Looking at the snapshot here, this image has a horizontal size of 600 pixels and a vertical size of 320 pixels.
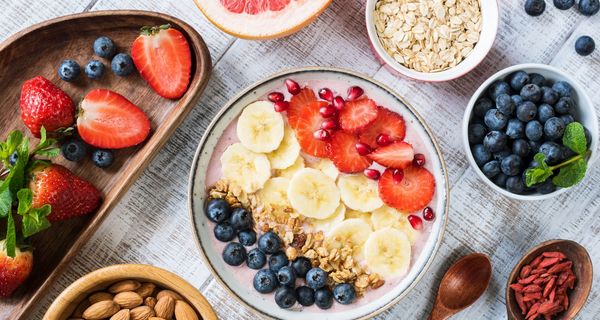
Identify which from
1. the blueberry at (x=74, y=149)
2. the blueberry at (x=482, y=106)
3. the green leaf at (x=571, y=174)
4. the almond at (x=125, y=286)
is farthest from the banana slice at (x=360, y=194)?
the blueberry at (x=74, y=149)

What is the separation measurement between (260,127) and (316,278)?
1.31 ft

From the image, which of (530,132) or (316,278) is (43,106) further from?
(530,132)

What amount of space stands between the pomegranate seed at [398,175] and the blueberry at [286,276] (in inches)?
13.6

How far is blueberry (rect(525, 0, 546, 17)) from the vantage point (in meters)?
1.87

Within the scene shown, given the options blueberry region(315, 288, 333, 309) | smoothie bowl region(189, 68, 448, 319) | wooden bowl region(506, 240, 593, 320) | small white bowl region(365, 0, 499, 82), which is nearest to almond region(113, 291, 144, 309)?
smoothie bowl region(189, 68, 448, 319)

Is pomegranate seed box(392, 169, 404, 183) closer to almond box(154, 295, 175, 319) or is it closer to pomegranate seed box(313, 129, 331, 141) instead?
pomegranate seed box(313, 129, 331, 141)

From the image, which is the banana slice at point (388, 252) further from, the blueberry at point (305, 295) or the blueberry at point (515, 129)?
the blueberry at point (515, 129)

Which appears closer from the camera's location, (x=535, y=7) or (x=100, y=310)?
(x=100, y=310)

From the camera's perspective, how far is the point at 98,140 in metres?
1.80

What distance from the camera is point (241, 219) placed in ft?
5.80

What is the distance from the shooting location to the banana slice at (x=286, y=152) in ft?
5.97

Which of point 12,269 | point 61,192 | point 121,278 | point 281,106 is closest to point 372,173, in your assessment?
point 281,106

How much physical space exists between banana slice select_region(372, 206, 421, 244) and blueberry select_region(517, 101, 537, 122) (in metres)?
0.38

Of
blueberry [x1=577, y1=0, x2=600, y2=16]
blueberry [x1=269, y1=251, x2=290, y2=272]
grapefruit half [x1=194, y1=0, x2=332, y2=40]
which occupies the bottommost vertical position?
blueberry [x1=269, y1=251, x2=290, y2=272]
